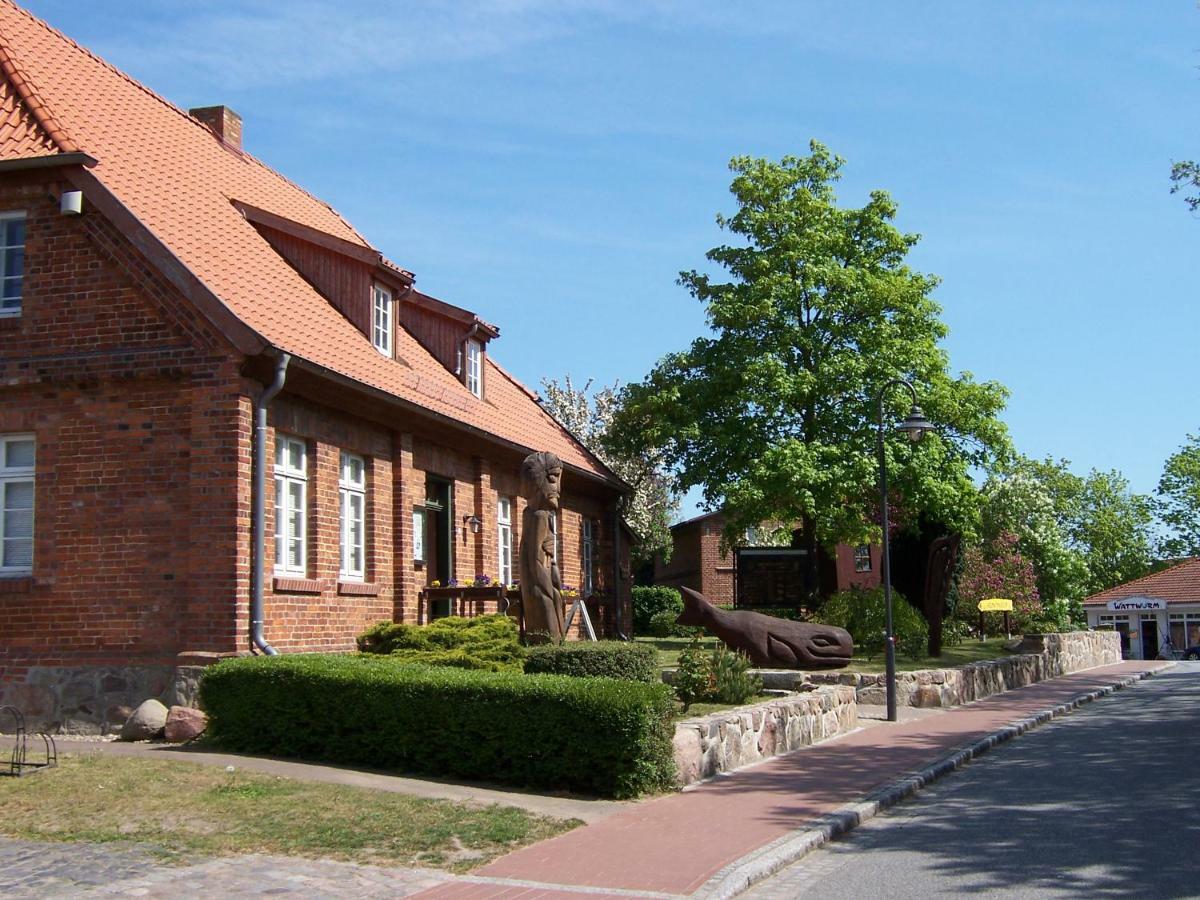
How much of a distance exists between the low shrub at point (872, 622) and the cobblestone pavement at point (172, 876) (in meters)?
19.0

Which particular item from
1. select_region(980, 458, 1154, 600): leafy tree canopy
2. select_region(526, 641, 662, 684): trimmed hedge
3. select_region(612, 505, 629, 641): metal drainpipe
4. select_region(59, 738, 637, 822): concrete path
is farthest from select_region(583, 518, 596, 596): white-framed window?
select_region(980, 458, 1154, 600): leafy tree canopy

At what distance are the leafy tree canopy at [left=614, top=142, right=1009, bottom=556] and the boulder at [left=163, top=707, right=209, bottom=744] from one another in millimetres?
16985

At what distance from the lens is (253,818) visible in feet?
30.5

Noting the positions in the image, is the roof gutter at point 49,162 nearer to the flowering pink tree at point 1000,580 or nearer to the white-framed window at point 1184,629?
the flowering pink tree at point 1000,580

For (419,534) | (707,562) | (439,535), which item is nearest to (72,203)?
(419,534)

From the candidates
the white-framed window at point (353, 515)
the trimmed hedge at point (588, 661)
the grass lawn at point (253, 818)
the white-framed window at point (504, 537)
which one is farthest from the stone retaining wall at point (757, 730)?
the white-framed window at point (504, 537)

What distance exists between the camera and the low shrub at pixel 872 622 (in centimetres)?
2588

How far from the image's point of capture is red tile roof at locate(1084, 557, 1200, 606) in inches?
2707

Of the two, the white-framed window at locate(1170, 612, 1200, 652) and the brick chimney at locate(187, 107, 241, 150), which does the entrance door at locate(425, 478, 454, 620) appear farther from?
the white-framed window at locate(1170, 612, 1200, 652)

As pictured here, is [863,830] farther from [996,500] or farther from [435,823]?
[996,500]

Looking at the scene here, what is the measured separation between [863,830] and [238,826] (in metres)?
5.22

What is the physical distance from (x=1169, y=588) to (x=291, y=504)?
65926 millimetres

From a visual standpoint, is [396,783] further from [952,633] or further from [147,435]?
[952,633]

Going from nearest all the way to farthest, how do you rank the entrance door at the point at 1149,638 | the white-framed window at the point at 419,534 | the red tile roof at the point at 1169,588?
the white-framed window at the point at 419,534, the red tile roof at the point at 1169,588, the entrance door at the point at 1149,638
